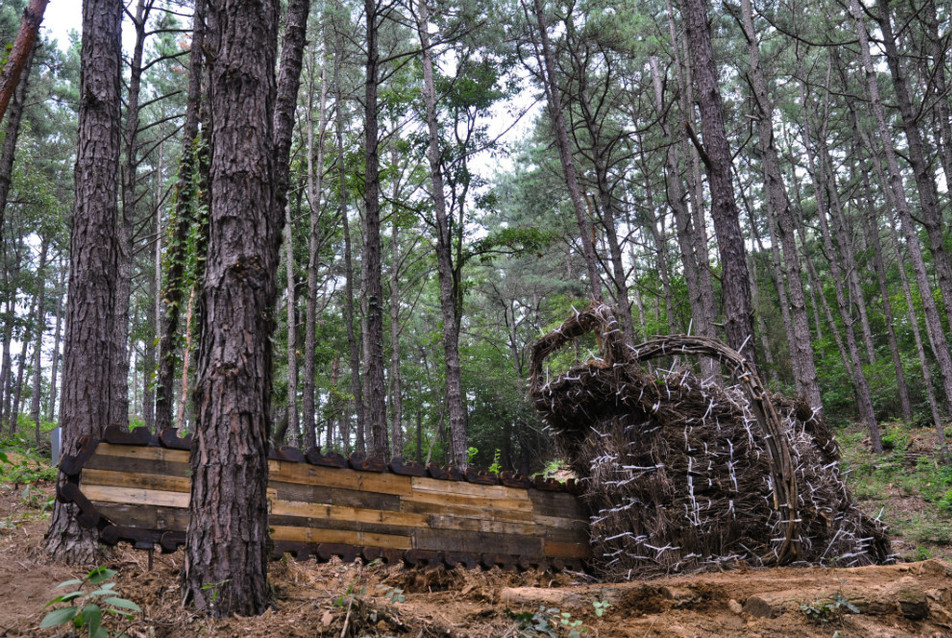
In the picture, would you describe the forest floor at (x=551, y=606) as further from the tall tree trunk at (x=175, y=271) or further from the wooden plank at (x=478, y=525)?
the tall tree trunk at (x=175, y=271)

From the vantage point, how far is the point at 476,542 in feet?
12.6

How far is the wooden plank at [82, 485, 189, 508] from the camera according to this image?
2887 mm

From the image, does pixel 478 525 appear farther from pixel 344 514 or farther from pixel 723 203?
pixel 723 203

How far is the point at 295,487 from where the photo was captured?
3.34 metres

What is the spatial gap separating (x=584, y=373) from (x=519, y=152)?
23.0 meters

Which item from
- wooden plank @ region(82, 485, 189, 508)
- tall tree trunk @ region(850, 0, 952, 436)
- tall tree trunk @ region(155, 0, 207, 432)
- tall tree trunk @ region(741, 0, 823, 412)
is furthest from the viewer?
tall tree trunk @ region(850, 0, 952, 436)

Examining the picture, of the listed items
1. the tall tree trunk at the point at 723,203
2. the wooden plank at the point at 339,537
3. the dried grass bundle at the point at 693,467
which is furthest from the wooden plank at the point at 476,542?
the tall tree trunk at the point at 723,203

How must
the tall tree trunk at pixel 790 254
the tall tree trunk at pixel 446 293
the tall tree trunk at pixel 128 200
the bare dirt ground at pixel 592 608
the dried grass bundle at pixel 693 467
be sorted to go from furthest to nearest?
the tall tree trunk at pixel 446 293 → the tall tree trunk at pixel 128 200 → the tall tree trunk at pixel 790 254 → the dried grass bundle at pixel 693 467 → the bare dirt ground at pixel 592 608

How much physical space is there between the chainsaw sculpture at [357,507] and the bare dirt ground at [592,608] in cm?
29

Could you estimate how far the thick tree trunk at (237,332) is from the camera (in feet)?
8.05

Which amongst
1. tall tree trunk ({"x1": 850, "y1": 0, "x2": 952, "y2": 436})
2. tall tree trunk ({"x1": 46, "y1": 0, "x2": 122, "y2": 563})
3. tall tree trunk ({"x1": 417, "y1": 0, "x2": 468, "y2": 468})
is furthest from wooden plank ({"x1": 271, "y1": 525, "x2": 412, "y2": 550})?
tall tree trunk ({"x1": 850, "y1": 0, "x2": 952, "y2": 436})

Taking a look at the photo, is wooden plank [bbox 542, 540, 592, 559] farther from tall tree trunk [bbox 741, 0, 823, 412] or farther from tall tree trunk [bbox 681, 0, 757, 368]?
tall tree trunk [bbox 741, 0, 823, 412]

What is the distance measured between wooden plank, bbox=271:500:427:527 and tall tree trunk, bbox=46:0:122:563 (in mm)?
2034

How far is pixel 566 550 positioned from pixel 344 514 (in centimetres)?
151
